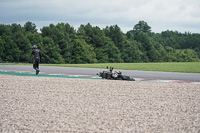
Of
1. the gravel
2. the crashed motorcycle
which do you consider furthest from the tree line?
the gravel

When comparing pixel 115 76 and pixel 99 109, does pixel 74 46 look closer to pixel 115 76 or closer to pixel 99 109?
pixel 115 76

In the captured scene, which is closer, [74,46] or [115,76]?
[115,76]

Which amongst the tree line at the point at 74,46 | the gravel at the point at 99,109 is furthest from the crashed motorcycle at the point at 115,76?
the tree line at the point at 74,46

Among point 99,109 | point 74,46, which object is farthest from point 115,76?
point 74,46

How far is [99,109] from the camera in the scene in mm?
8547

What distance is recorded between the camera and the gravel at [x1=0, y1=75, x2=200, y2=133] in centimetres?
673

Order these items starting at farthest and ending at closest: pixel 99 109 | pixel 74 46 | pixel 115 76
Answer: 1. pixel 74 46
2. pixel 115 76
3. pixel 99 109

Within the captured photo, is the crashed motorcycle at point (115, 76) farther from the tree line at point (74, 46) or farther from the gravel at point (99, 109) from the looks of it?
the tree line at point (74, 46)

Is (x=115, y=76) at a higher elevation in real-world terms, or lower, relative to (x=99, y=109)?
higher

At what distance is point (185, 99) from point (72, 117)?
14.5ft

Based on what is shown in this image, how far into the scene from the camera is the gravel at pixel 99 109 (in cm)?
673

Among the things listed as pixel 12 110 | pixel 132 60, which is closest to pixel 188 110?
pixel 12 110

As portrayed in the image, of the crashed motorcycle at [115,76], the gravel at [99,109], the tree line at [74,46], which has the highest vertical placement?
the tree line at [74,46]

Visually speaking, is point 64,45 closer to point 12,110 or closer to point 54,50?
point 54,50
